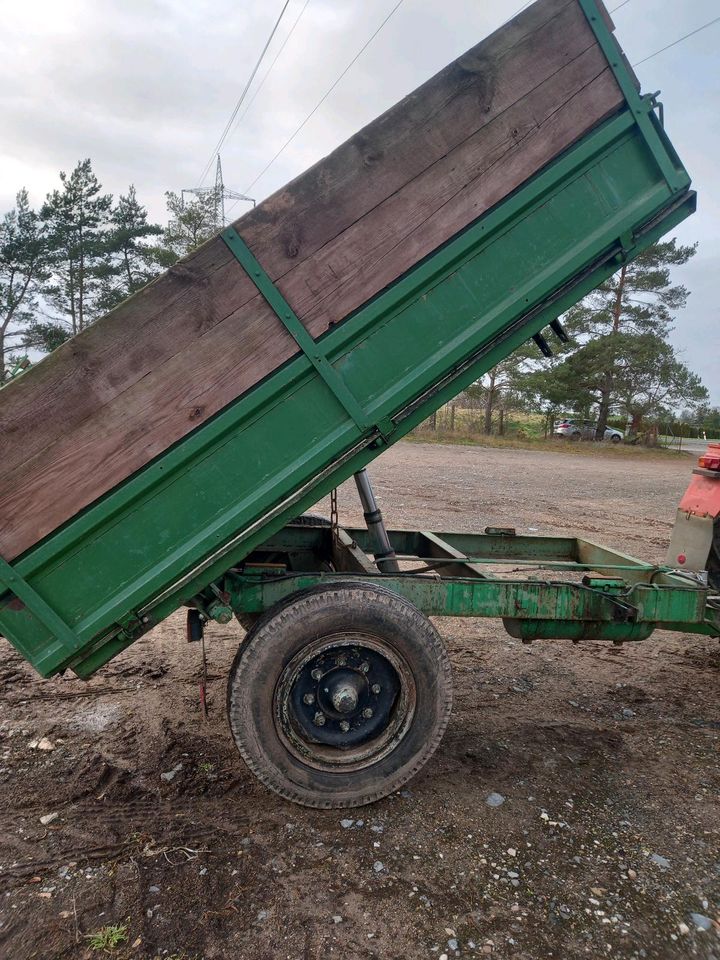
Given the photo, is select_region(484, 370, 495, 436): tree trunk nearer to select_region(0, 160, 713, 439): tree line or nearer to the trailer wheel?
select_region(0, 160, 713, 439): tree line

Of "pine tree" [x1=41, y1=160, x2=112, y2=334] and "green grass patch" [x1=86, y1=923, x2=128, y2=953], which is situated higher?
"pine tree" [x1=41, y1=160, x2=112, y2=334]

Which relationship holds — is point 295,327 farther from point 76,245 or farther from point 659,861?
point 76,245

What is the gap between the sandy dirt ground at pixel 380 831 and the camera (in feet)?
7.20

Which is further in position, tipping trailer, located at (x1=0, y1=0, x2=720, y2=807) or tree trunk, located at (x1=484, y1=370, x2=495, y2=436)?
tree trunk, located at (x1=484, y1=370, x2=495, y2=436)

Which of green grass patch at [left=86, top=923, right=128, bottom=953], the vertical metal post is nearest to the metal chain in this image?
the vertical metal post

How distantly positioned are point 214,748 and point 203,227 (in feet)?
109

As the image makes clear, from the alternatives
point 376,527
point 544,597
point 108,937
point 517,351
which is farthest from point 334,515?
point 517,351

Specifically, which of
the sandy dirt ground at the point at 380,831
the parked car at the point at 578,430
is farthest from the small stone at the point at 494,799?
the parked car at the point at 578,430

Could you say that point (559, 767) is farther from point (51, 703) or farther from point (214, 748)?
point (51, 703)

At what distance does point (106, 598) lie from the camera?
8.05 feet

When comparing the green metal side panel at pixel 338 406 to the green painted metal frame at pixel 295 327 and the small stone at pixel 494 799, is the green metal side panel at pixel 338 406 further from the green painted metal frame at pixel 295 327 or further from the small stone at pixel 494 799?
the small stone at pixel 494 799

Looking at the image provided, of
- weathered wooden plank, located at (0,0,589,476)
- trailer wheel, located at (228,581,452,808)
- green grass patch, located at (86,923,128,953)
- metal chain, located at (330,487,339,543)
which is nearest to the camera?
green grass patch, located at (86,923,128,953)

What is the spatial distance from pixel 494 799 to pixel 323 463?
1844 mm

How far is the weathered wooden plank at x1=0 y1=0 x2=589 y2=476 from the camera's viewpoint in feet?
7.61
